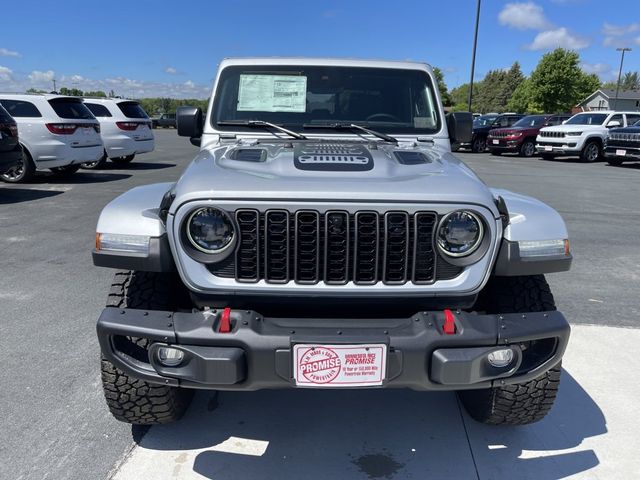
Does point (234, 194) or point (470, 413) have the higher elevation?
point (234, 194)

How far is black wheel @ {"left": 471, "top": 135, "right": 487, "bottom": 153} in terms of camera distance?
23.5 m

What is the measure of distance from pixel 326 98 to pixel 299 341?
201 centimetres

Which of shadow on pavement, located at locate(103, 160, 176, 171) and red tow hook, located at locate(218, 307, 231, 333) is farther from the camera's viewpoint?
shadow on pavement, located at locate(103, 160, 176, 171)

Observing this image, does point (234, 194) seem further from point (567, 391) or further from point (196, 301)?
point (567, 391)

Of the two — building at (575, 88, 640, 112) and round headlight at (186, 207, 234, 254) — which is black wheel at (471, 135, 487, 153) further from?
building at (575, 88, 640, 112)

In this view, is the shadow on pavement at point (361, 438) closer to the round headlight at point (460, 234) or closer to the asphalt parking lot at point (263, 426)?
the asphalt parking lot at point (263, 426)

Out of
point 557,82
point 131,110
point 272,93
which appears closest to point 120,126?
point 131,110

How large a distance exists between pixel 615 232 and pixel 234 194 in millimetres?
7050

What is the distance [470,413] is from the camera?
10.1 ft

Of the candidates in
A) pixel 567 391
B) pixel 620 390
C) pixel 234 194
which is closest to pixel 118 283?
pixel 234 194

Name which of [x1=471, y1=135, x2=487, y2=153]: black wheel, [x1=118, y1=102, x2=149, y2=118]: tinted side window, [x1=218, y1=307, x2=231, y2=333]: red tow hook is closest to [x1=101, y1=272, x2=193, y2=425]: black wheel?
[x1=218, y1=307, x2=231, y2=333]: red tow hook

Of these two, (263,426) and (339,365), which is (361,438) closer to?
(263,426)

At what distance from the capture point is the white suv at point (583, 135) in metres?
19.5

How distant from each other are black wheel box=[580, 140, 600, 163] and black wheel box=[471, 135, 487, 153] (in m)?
4.49
